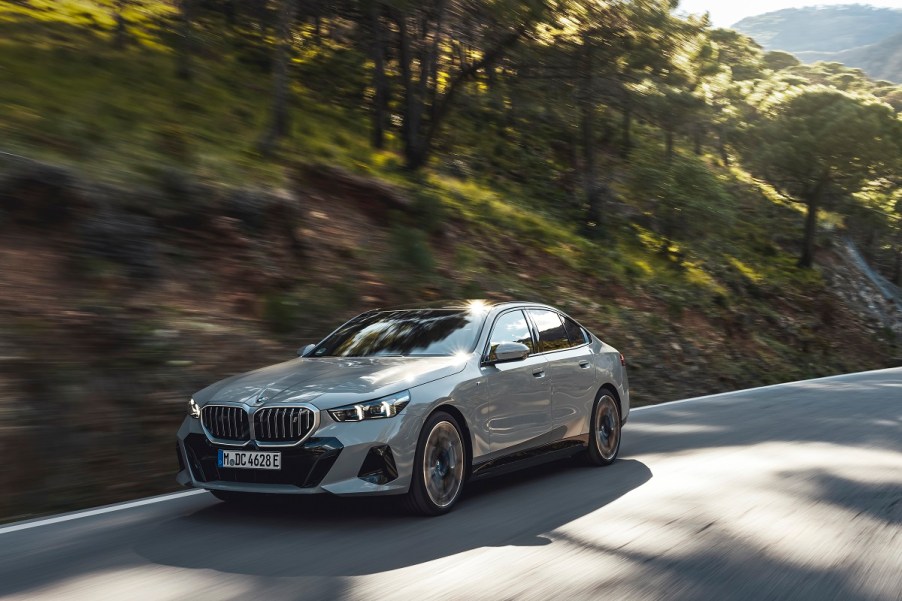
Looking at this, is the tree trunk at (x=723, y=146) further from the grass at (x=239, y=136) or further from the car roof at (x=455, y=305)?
the car roof at (x=455, y=305)

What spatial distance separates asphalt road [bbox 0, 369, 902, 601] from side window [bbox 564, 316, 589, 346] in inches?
45.4

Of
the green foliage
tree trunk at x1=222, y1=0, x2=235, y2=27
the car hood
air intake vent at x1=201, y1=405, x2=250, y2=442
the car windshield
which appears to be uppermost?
tree trunk at x1=222, y1=0, x2=235, y2=27

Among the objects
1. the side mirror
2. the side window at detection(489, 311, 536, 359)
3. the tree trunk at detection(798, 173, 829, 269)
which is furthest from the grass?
the side mirror

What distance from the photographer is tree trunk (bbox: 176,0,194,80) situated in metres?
22.9

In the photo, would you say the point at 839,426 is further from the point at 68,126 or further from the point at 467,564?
the point at 68,126

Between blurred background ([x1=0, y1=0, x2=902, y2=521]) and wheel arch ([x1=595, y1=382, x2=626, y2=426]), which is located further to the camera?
blurred background ([x1=0, y1=0, x2=902, y2=521])

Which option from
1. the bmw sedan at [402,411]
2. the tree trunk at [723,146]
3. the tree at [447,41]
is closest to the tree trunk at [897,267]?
the tree trunk at [723,146]

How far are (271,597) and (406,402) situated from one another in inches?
75.1

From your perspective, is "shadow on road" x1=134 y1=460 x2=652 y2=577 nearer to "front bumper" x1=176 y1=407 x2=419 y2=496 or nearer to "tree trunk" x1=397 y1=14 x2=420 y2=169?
"front bumper" x1=176 y1=407 x2=419 y2=496

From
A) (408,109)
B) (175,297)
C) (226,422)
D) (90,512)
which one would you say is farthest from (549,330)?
(408,109)

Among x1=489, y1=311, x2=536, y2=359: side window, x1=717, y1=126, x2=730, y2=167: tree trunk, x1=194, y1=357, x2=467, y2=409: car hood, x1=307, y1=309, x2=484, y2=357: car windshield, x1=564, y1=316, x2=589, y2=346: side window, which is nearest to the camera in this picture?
x1=194, y1=357, x2=467, y2=409: car hood

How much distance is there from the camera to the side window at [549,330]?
8.53 metres

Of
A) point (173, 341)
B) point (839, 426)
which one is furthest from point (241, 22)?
point (839, 426)

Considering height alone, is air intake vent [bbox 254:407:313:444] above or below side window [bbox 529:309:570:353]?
below
